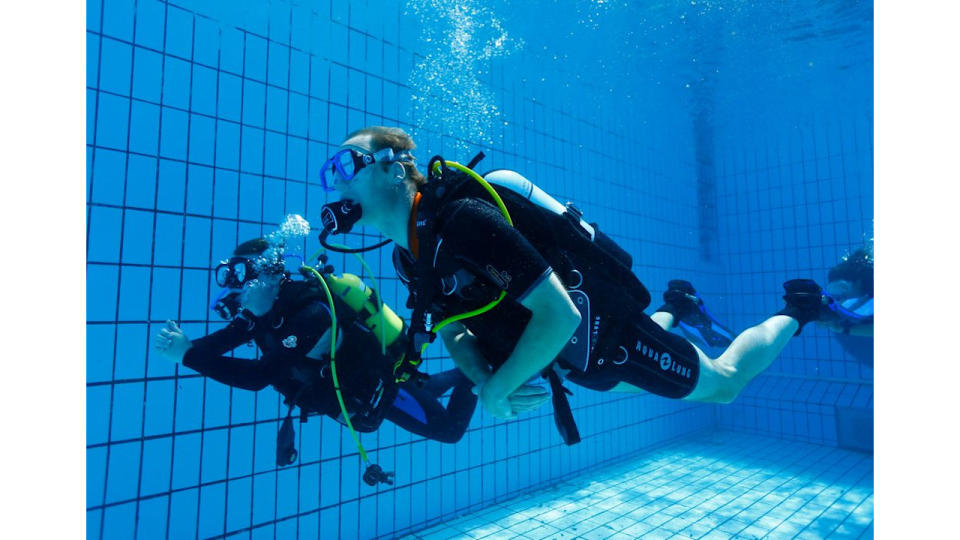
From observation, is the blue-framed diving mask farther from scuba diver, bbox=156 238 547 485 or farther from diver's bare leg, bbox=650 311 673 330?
diver's bare leg, bbox=650 311 673 330

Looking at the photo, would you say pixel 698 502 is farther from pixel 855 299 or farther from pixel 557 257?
pixel 557 257

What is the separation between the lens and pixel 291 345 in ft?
11.0

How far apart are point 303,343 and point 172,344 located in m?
0.80

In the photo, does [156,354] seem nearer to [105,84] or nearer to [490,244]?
[105,84]

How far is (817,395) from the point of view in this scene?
27.0ft

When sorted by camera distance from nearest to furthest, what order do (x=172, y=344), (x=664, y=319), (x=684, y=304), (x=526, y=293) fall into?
(x=526, y=293)
(x=172, y=344)
(x=664, y=319)
(x=684, y=304)

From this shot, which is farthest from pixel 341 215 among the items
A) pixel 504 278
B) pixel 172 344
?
pixel 172 344

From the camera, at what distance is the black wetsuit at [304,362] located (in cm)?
323

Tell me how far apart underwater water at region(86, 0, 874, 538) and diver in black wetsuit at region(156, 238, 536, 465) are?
1.49 feet

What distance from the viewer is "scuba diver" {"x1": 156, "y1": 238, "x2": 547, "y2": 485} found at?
322cm

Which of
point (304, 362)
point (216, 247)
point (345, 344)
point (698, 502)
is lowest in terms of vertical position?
point (698, 502)

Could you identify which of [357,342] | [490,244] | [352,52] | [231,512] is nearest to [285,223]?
[357,342]

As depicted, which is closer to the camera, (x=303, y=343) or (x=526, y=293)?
(x=526, y=293)

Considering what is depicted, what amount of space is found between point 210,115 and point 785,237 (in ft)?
34.2
